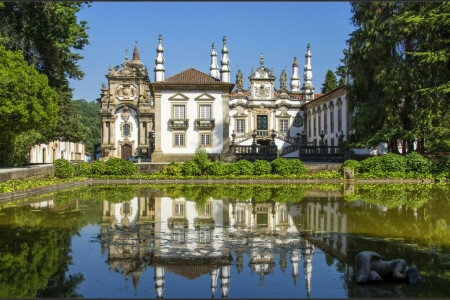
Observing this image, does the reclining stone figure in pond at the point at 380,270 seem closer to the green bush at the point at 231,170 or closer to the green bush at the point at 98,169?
the green bush at the point at 231,170

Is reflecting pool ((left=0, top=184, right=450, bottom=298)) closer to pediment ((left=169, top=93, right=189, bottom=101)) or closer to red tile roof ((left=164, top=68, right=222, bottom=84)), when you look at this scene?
pediment ((left=169, top=93, right=189, bottom=101))

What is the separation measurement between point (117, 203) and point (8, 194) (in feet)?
11.7

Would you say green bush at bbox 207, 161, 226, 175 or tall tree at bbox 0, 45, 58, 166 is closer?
tall tree at bbox 0, 45, 58, 166

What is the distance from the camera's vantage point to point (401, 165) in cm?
2247

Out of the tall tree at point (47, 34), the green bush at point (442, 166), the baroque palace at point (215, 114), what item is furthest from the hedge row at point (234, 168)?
the tall tree at point (47, 34)

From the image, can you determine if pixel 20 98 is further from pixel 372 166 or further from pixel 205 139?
pixel 372 166

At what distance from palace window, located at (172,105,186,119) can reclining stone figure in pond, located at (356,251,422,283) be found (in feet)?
89.1

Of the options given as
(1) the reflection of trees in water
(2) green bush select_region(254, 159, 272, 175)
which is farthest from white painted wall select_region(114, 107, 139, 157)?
(1) the reflection of trees in water

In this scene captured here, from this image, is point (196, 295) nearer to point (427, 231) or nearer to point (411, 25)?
point (427, 231)

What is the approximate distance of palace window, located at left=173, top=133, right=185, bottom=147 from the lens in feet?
105

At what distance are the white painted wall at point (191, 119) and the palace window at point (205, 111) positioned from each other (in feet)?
0.85

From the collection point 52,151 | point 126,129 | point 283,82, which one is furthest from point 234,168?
point 52,151

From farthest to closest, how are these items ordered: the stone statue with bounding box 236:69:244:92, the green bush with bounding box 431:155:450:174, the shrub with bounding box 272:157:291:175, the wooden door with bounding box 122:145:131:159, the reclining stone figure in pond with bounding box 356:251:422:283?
the wooden door with bounding box 122:145:131:159 < the stone statue with bounding box 236:69:244:92 < the shrub with bounding box 272:157:291:175 < the green bush with bounding box 431:155:450:174 < the reclining stone figure in pond with bounding box 356:251:422:283

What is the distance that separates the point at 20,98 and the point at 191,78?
15403mm
